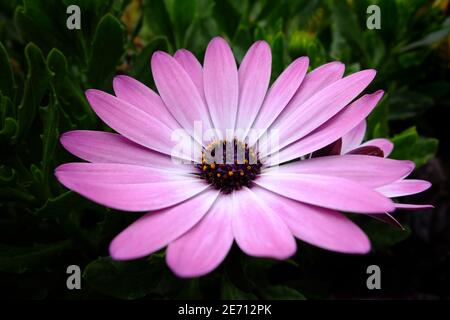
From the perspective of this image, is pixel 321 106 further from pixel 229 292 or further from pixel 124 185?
pixel 229 292

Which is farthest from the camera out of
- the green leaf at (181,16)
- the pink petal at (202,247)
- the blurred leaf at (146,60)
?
the green leaf at (181,16)

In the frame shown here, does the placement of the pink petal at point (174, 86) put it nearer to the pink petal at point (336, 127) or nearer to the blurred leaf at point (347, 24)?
the pink petal at point (336, 127)

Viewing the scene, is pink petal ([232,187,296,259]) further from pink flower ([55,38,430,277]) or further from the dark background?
the dark background

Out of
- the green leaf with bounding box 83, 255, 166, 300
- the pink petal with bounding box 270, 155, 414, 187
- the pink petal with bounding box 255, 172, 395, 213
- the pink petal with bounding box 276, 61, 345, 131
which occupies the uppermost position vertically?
the pink petal with bounding box 276, 61, 345, 131

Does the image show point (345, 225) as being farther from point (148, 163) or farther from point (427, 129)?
point (427, 129)

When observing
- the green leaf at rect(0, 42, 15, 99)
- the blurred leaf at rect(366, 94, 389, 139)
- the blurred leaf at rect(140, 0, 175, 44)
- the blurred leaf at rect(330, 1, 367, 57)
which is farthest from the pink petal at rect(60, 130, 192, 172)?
the blurred leaf at rect(330, 1, 367, 57)

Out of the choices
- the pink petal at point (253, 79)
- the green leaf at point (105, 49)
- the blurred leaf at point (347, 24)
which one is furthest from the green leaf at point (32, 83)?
the blurred leaf at point (347, 24)
